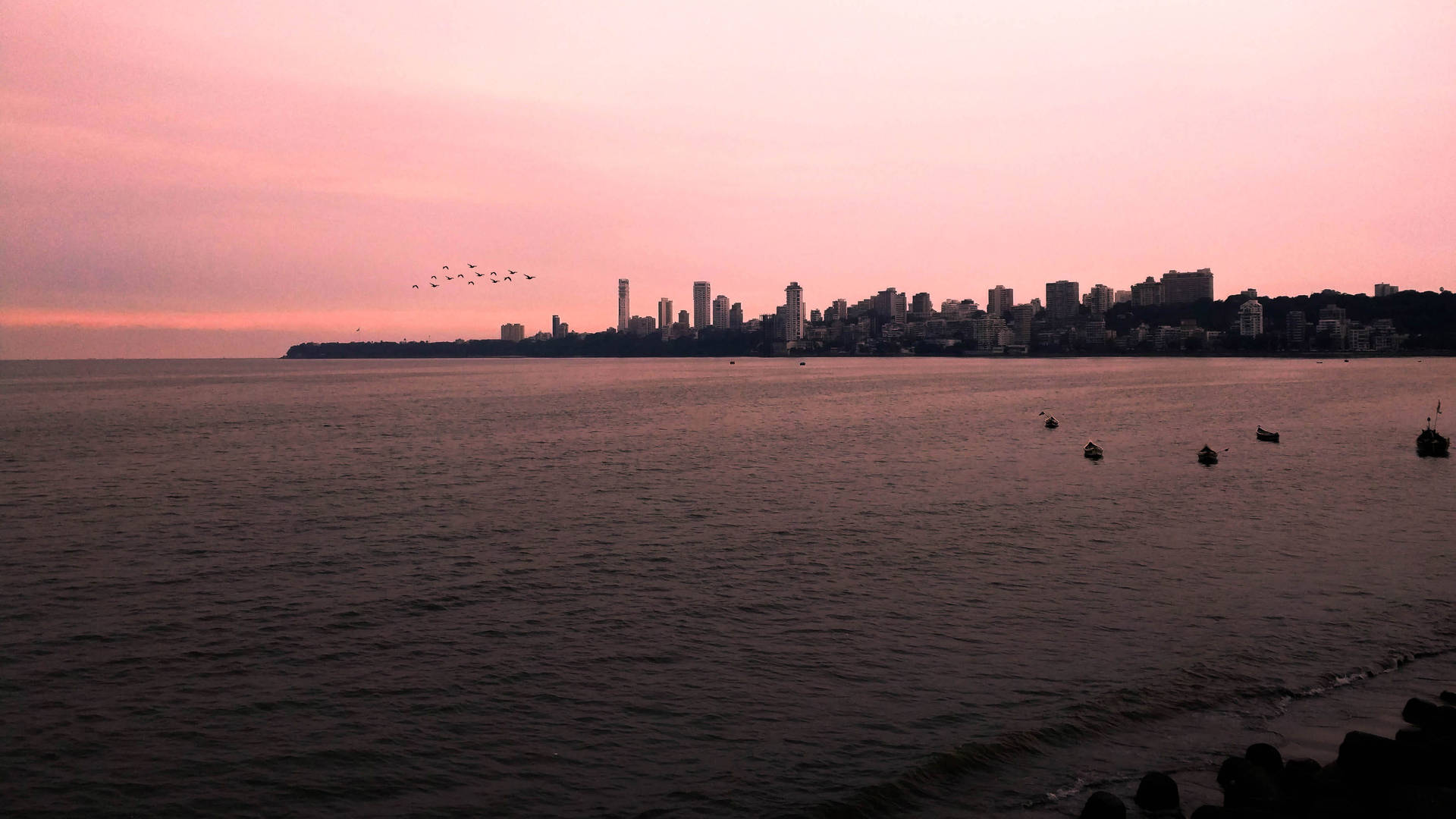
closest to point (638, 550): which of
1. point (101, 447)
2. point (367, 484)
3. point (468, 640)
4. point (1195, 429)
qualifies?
point (468, 640)

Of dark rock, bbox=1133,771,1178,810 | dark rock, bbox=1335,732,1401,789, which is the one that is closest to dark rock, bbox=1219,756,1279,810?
dark rock, bbox=1133,771,1178,810

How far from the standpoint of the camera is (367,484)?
5156cm

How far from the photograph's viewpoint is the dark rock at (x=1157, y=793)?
14984 mm

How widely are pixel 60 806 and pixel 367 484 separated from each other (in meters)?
36.9

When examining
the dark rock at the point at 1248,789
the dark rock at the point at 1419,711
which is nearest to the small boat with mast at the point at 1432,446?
the dark rock at the point at 1419,711

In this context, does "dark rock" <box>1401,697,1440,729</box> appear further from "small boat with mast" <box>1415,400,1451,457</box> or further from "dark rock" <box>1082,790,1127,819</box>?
"small boat with mast" <box>1415,400,1451,457</box>

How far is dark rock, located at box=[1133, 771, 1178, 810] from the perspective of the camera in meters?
15.0

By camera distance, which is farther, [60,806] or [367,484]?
[367,484]

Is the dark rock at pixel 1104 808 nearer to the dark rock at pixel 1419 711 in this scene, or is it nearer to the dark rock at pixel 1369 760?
the dark rock at pixel 1369 760

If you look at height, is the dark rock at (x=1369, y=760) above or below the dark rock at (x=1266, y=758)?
above

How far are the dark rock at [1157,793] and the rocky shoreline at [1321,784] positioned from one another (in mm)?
12

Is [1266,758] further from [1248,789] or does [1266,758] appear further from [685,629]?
[685,629]

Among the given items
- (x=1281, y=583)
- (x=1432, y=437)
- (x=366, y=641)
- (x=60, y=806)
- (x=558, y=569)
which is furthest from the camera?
(x=1432, y=437)

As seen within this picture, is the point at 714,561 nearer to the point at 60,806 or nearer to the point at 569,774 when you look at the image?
the point at 569,774
